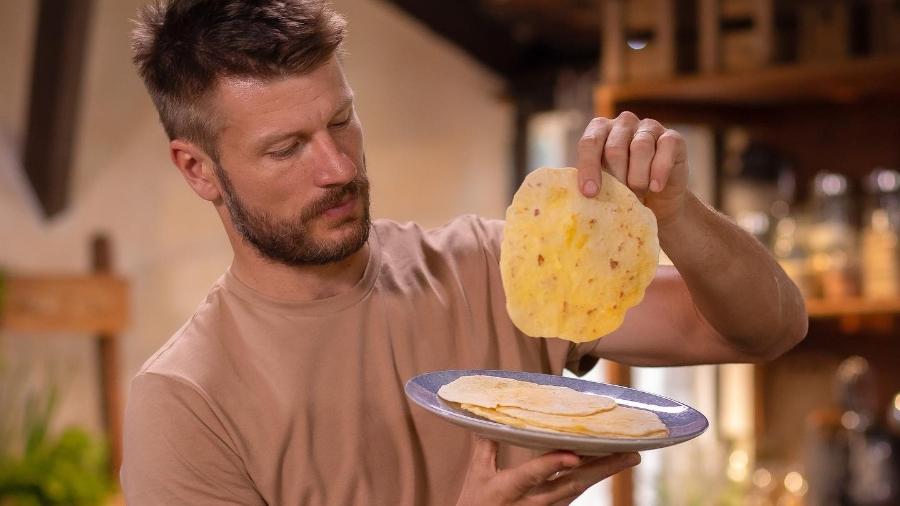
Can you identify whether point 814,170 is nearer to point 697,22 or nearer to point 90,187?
point 697,22

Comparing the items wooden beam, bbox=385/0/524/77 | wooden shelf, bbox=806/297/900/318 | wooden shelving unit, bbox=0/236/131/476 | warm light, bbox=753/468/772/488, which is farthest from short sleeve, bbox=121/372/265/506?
wooden beam, bbox=385/0/524/77

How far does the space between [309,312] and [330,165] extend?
0.22m

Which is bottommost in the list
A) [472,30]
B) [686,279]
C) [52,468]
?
[52,468]

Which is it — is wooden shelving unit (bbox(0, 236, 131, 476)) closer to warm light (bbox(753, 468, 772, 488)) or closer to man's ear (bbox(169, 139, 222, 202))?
warm light (bbox(753, 468, 772, 488))

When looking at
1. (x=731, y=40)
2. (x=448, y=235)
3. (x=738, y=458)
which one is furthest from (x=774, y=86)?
(x=448, y=235)

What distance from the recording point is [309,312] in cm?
147

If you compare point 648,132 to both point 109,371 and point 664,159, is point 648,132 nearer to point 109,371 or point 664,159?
point 664,159

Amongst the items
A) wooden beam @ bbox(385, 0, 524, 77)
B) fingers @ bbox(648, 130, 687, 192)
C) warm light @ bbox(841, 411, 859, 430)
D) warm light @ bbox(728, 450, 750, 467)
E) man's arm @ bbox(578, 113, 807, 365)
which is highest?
wooden beam @ bbox(385, 0, 524, 77)

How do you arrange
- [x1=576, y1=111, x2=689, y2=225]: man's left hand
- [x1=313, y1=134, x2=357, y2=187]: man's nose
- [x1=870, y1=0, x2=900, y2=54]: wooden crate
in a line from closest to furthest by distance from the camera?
[x1=576, y1=111, x2=689, y2=225]: man's left hand, [x1=313, y1=134, x2=357, y2=187]: man's nose, [x1=870, y1=0, x2=900, y2=54]: wooden crate

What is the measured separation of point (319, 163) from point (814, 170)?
1975 mm

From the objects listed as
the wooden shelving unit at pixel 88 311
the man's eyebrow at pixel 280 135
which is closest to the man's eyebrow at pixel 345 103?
the man's eyebrow at pixel 280 135

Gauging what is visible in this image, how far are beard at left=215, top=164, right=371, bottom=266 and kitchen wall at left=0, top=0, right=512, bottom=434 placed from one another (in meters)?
2.81

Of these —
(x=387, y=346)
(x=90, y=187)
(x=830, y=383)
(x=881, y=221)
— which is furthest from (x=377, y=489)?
(x=90, y=187)

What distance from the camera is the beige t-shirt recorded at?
1.39 metres
